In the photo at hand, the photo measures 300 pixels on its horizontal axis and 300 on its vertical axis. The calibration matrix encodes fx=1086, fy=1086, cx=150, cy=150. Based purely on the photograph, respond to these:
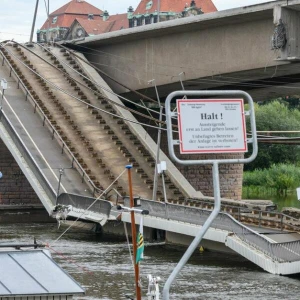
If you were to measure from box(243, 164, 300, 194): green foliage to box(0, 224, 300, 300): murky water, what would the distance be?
34261 mm

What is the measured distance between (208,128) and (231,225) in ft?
73.6

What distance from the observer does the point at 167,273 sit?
31953 mm

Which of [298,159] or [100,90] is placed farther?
[298,159]

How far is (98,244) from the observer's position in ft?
134

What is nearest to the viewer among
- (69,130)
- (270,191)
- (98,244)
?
→ (98,244)

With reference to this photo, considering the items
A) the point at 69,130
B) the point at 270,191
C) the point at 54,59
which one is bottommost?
the point at 270,191

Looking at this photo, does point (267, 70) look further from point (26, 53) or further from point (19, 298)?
point (19, 298)

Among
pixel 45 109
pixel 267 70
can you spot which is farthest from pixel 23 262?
pixel 45 109

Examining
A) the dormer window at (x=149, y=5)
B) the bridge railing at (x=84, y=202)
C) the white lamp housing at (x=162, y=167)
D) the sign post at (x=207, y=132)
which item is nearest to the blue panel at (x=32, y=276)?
the sign post at (x=207, y=132)

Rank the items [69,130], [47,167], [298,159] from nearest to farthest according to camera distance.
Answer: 1. [47,167]
2. [69,130]
3. [298,159]

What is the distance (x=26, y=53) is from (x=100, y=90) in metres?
7.47

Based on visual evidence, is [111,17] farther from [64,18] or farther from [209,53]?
[209,53]

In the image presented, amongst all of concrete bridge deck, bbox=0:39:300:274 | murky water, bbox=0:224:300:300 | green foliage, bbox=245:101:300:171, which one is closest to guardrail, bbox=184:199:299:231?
concrete bridge deck, bbox=0:39:300:274

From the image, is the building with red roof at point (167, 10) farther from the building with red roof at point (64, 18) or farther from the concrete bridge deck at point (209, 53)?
the concrete bridge deck at point (209, 53)
